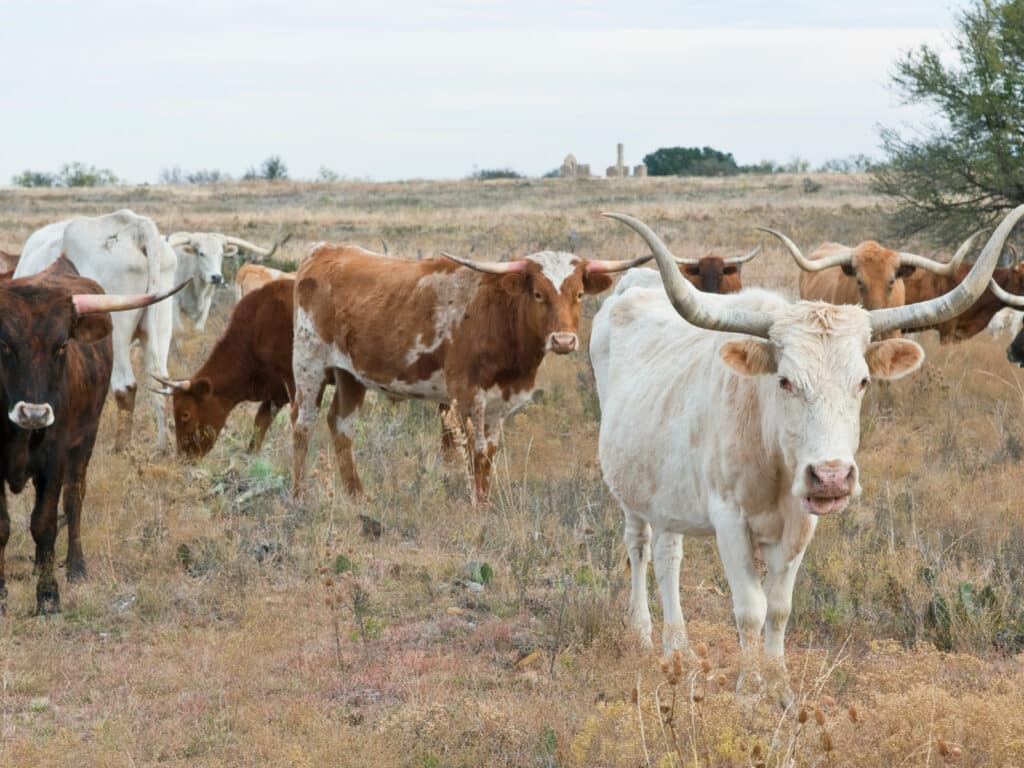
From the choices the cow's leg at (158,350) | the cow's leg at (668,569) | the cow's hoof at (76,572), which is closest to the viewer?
the cow's leg at (668,569)

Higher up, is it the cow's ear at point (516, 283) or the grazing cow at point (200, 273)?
the cow's ear at point (516, 283)

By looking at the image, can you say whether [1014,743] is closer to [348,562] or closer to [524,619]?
[524,619]

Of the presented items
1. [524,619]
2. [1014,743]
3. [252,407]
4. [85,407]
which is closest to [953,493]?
[524,619]

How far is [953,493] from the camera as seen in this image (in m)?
8.69

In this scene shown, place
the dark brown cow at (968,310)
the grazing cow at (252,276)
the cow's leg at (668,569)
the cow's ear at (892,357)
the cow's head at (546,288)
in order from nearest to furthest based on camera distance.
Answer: the cow's ear at (892,357) → the cow's leg at (668,569) → the cow's head at (546,288) → the dark brown cow at (968,310) → the grazing cow at (252,276)

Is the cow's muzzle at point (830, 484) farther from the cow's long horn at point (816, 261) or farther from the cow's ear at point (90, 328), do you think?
the cow's long horn at point (816, 261)

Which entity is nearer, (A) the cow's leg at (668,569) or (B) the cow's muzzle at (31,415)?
(A) the cow's leg at (668,569)

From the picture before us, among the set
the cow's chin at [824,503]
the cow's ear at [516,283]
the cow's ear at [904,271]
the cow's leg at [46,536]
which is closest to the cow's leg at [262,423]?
the cow's ear at [516,283]

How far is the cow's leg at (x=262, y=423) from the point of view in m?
10.6

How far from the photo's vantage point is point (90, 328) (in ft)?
23.2

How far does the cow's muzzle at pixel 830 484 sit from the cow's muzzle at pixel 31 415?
13.0ft

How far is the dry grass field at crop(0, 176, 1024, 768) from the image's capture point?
450cm

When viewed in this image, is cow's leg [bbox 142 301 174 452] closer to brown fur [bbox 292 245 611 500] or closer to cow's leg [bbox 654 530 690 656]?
brown fur [bbox 292 245 611 500]

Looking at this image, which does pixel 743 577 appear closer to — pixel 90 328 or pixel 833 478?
pixel 833 478
